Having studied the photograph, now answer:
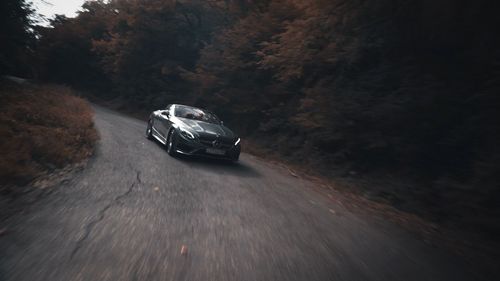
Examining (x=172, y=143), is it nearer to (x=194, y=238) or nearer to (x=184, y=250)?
(x=194, y=238)

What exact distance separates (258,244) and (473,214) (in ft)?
15.0

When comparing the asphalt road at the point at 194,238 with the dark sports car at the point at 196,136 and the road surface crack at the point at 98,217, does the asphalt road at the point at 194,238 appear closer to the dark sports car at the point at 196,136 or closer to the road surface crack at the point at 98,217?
the road surface crack at the point at 98,217

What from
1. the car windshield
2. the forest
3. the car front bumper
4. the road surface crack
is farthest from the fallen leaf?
the car windshield

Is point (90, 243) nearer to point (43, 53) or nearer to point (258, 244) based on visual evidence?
point (258, 244)

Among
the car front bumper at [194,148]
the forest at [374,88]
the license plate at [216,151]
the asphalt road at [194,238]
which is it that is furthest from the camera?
the license plate at [216,151]

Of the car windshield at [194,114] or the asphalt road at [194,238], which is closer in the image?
the asphalt road at [194,238]

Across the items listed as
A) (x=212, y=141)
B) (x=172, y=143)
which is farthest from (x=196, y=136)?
(x=172, y=143)

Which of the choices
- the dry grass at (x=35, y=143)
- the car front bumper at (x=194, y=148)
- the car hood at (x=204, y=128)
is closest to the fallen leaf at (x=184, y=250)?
the dry grass at (x=35, y=143)

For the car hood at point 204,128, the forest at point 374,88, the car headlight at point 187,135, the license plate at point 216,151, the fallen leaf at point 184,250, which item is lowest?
the license plate at point 216,151

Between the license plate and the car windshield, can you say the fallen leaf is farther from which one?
the car windshield

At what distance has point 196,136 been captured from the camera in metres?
9.33

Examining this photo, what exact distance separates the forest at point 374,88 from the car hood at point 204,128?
368 centimetres

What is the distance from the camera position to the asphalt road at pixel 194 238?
3.32 m

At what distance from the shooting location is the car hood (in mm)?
9508
